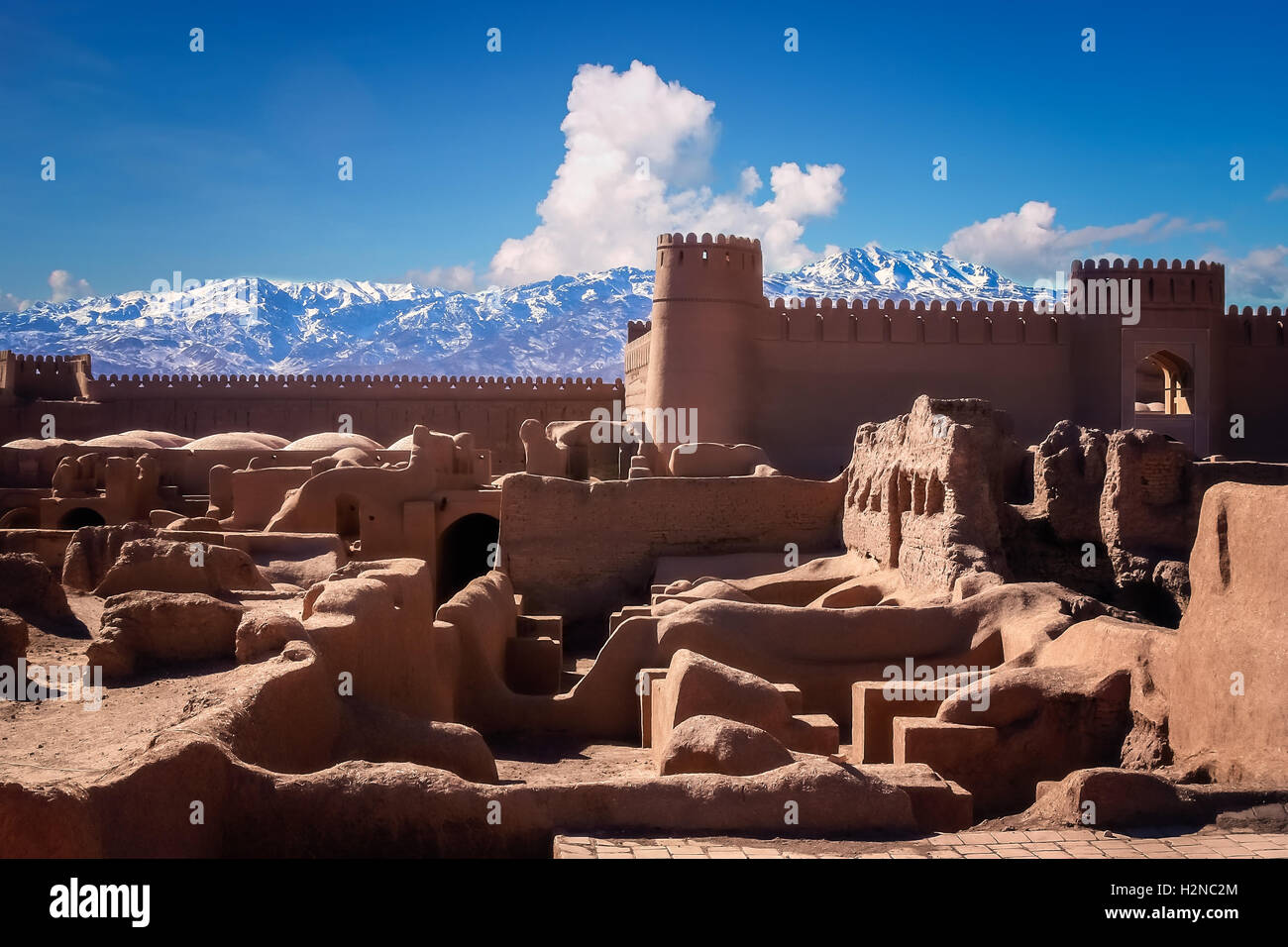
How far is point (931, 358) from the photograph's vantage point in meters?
28.5

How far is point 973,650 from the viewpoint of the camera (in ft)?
37.3

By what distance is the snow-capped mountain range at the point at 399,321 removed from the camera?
505ft

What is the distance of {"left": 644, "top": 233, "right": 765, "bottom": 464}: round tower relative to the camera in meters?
27.0

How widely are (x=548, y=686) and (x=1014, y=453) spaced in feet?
28.5

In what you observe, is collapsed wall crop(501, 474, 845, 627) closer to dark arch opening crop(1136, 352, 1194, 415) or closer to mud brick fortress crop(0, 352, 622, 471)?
dark arch opening crop(1136, 352, 1194, 415)

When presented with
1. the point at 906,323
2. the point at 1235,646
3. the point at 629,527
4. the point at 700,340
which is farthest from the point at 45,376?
the point at 1235,646

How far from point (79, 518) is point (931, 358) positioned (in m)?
19.4

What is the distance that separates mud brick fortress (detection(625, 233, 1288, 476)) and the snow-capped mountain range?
4623 inches

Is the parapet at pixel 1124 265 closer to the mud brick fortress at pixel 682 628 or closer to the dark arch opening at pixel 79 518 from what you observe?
the mud brick fortress at pixel 682 628

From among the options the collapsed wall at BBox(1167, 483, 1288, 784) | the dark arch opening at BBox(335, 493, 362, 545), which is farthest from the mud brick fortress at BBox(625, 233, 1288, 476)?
the collapsed wall at BBox(1167, 483, 1288, 784)

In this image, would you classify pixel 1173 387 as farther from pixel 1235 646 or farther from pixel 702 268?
pixel 1235 646

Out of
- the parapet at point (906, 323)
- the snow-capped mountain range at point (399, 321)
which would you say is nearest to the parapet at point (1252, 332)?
the parapet at point (906, 323)

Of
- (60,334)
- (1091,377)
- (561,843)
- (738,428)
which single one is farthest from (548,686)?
(60,334)
